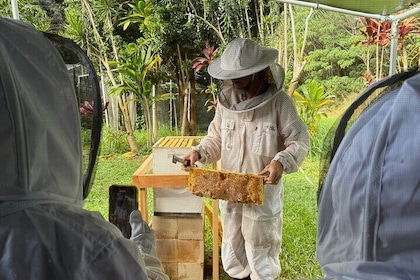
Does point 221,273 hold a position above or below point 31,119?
below

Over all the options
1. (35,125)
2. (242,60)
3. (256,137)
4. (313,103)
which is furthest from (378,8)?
(35,125)

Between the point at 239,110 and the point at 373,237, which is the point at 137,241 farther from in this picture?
the point at 239,110

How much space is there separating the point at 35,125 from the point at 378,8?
7.41ft

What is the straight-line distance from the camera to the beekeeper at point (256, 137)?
2.04 m

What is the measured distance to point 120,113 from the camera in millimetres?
5375

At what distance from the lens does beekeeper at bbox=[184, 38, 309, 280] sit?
2.04 meters

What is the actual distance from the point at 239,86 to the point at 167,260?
1043 mm

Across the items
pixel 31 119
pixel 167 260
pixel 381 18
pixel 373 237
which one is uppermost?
pixel 381 18

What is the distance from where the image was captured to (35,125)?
0.59 metres

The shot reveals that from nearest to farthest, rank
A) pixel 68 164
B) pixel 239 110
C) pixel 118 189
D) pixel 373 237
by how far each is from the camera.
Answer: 1. pixel 373 237
2. pixel 68 164
3. pixel 118 189
4. pixel 239 110

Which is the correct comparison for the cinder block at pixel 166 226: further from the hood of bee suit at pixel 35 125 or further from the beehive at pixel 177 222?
the hood of bee suit at pixel 35 125

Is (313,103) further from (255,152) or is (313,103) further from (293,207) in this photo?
(255,152)

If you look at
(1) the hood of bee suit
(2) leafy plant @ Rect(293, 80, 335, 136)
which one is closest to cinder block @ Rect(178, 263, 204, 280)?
(1) the hood of bee suit

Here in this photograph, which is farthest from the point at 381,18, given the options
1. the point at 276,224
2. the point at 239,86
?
the point at 276,224
